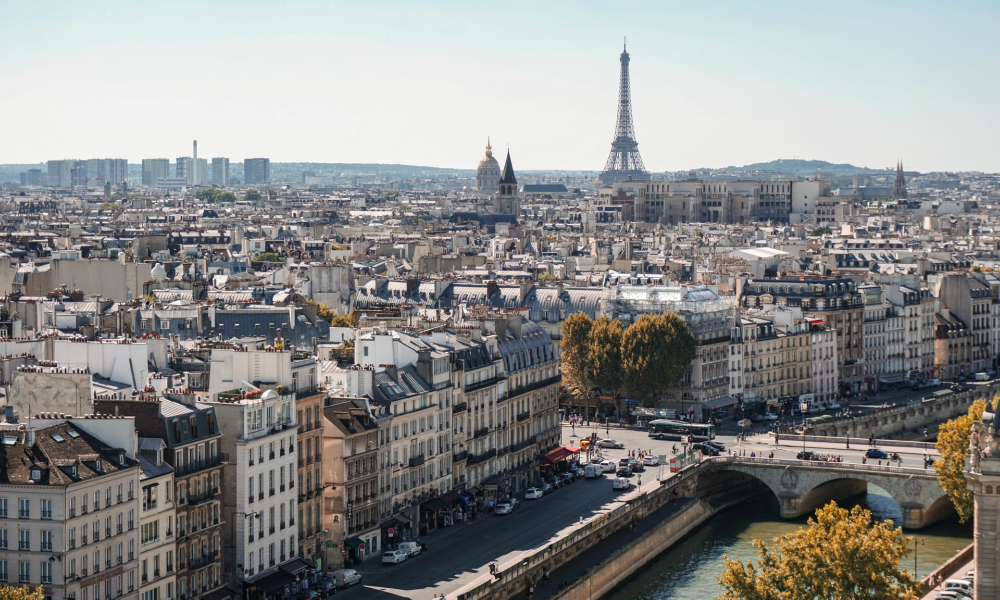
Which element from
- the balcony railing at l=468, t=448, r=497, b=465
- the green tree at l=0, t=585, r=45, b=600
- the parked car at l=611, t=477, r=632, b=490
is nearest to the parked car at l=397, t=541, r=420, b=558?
the balcony railing at l=468, t=448, r=497, b=465

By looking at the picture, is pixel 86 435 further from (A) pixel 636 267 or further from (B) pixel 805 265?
(B) pixel 805 265

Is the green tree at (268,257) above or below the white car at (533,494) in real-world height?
above

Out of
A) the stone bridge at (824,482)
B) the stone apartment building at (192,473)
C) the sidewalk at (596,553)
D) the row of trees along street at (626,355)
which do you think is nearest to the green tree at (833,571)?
the sidewalk at (596,553)

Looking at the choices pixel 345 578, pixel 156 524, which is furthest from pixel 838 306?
pixel 156 524

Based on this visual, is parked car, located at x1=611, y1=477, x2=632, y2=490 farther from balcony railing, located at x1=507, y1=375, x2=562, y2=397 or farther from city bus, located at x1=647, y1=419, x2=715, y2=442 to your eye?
city bus, located at x1=647, y1=419, x2=715, y2=442

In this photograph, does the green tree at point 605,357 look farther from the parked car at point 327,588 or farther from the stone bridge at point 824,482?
the parked car at point 327,588

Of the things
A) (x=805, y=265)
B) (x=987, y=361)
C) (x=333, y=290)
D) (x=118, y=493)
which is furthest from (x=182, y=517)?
(x=805, y=265)
